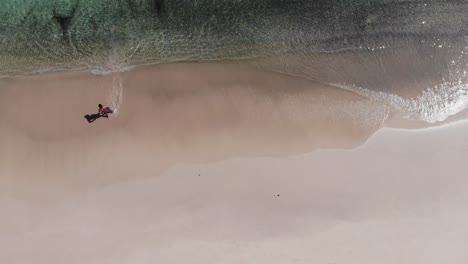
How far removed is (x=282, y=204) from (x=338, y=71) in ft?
6.21

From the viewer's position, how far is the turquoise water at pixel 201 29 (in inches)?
226

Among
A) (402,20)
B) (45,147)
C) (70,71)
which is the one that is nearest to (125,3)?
(70,71)

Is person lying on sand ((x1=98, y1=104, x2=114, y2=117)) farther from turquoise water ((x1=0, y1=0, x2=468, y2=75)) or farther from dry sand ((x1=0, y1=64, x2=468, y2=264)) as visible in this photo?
turquoise water ((x1=0, y1=0, x2=468, y2=75))

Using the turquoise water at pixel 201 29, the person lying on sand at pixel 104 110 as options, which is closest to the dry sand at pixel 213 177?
the person lying on sand at pixel 104 110

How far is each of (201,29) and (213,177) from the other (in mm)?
1952

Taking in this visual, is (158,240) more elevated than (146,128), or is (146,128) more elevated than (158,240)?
(146,128)

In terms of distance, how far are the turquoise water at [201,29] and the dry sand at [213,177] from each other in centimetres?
28

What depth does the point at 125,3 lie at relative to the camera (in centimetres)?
588

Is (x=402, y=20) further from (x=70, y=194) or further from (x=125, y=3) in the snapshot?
(x=70, y=194)

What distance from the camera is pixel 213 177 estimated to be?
18.0 ft

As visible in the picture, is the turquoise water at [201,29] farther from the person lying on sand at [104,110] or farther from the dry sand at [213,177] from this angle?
the person lying on sand at [104,110]

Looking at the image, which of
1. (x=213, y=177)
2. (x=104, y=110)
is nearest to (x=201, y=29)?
(x=104, y=110)

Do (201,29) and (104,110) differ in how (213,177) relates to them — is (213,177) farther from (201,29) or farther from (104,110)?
(201,29)

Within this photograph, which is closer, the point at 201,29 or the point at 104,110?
the point at 104,110
